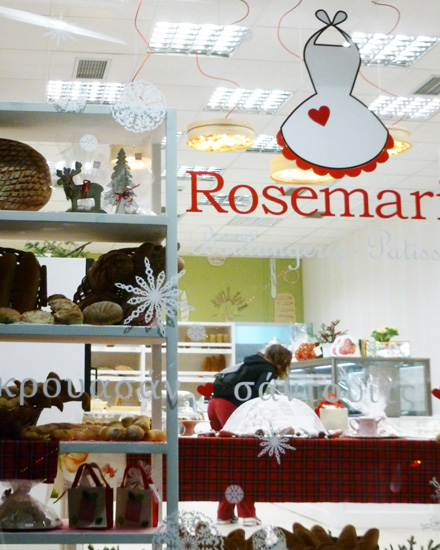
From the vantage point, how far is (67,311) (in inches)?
116

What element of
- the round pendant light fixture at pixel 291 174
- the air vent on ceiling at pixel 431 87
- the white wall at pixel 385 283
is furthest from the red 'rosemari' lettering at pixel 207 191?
the air vent on ceiling at pixel 431 87

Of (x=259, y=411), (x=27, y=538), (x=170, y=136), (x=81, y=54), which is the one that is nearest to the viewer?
(x=27, y=538)

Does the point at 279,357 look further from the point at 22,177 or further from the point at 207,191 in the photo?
the point at 22,177

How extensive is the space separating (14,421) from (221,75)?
1816mm

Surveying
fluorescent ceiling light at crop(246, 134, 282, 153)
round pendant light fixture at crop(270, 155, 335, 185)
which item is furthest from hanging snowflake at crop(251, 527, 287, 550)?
fluorescent ceiling light at crop(246, 134, 282, 153)

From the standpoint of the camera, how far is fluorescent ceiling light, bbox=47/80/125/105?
3490 mm

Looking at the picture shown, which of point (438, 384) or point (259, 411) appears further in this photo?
point (438, 384)

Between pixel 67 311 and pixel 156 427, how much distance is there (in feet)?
2.09

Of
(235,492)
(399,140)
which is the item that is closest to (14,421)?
(235,492)

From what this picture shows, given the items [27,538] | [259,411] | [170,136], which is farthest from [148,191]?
[27,538]

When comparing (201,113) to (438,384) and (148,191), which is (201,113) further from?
(438,384)

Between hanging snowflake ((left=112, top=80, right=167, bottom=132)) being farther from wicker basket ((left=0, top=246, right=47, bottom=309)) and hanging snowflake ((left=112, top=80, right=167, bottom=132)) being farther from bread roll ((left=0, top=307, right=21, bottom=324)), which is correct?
bread roll ((left=0, top=307, right=21, bottom=324))

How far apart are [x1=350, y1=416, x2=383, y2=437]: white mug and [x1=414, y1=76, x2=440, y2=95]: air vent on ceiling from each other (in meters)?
1.50

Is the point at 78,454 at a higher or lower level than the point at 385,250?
lower
